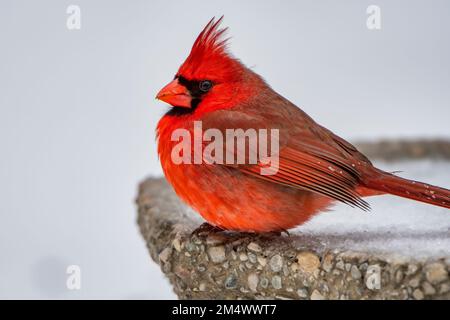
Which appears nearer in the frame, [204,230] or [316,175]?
[316,175]

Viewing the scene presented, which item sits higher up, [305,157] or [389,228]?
[305,157]

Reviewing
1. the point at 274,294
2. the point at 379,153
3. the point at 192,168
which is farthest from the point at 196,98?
the point at 379,153

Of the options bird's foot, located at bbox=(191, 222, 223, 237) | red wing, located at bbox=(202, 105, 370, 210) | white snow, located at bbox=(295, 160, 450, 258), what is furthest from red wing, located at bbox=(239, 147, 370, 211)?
bird's foot, located at bbox=(191, 222, 223, 237)

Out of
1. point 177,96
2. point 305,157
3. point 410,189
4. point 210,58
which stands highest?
point 210,58

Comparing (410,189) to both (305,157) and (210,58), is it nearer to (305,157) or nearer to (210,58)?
(305,157)

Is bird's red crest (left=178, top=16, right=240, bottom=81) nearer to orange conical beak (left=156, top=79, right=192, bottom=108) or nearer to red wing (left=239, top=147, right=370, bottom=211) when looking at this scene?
orange conical beak (left=156, top=79, right=192, bottom=108)

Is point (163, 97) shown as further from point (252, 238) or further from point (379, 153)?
point (379, 153)

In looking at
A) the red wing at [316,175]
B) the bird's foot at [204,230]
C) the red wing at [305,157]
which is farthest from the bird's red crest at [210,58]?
the bird's foot at [204,230]

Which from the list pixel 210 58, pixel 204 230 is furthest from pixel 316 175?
pixel 210 58
